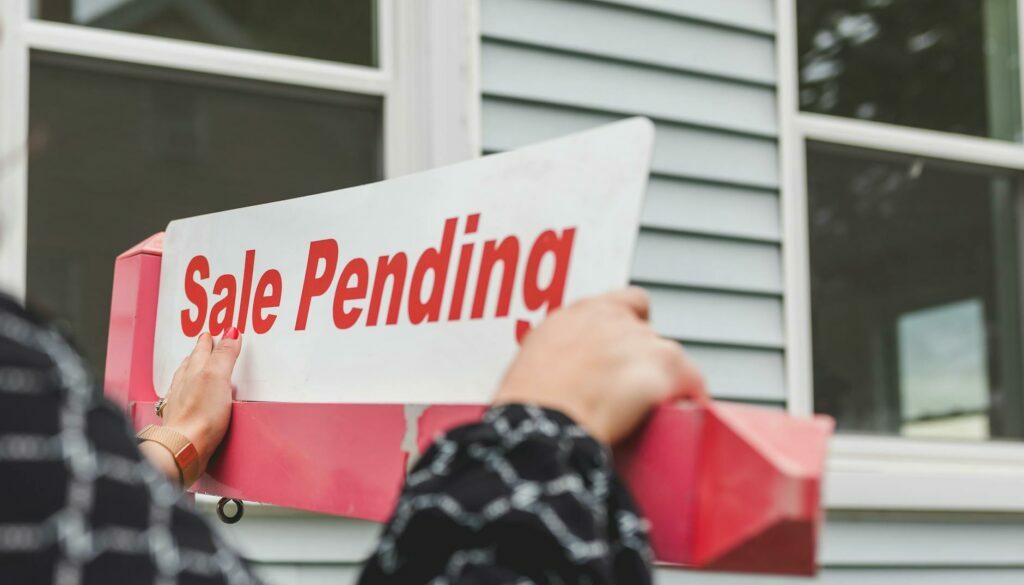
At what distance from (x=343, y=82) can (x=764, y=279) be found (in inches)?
36.0

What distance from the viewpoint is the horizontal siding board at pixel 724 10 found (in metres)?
2.40

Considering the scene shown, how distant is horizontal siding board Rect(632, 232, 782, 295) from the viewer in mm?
2336

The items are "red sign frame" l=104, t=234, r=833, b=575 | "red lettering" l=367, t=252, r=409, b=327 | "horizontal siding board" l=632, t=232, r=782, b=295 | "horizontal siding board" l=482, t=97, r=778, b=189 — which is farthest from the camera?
"horizontal siding board" l=632, t=232, r=782, b=295

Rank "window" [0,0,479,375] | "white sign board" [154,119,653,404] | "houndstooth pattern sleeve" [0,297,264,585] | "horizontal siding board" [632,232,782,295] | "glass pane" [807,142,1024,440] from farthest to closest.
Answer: "glass pane" [807,142,1024,440] → "horizontal siding board" [632,232,782,295] → "window" [0,0,479,375] → "white sign board" [154,119,653,404] → "houndstooth pattern sleeve" [0,297,264,585]

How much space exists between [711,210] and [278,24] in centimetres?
90

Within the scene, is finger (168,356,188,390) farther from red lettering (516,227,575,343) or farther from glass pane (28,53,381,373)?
glass pane (28,53,381,373)

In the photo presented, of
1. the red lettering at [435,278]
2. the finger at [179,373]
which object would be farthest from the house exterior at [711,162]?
the red lettering at [435,278]

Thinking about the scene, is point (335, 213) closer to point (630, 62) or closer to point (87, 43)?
point (87, 43)

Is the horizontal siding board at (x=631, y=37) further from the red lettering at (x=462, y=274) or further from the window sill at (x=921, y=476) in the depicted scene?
the red lettering at (x=462, y=274)

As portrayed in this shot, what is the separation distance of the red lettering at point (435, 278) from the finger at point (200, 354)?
234mm

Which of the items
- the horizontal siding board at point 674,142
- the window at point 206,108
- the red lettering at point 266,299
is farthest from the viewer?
the horizontal siding board at point 674,142

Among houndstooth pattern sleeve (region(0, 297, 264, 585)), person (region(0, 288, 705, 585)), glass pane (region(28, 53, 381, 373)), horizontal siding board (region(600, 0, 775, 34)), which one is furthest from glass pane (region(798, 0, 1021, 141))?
houndstooth pattern sleeve (region(0, 297, 264, 585))

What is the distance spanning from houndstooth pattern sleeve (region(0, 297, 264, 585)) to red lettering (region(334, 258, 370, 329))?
1.07ft

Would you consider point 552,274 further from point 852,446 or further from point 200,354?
point 852,446
